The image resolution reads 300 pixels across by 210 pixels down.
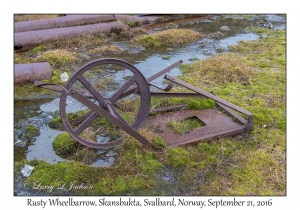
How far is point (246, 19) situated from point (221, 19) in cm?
111

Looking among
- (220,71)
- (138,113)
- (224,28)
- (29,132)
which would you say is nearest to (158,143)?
(138,113)

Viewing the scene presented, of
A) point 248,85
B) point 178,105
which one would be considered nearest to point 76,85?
point 178,105

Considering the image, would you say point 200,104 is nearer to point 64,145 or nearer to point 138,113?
point 138,113

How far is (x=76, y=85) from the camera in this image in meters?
6.73

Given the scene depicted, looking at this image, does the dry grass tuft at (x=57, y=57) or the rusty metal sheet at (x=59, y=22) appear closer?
the dry grass tuft at (x=57, y=57)

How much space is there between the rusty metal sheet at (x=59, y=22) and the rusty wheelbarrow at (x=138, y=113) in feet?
18.6

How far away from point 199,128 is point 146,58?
423 centimetres

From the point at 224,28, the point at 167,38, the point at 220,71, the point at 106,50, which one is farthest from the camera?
the point at 224,28

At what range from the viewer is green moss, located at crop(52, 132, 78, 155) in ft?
14.6

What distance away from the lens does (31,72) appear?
21.8ft

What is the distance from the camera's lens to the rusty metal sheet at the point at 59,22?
31.8ft

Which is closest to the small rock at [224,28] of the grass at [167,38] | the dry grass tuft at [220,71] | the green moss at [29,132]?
the grass at [167,38]

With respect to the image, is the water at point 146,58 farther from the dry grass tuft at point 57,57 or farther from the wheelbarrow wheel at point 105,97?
the wheelbarrow wheel at point 105,97

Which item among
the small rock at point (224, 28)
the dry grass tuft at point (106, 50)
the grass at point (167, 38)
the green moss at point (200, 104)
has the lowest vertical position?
the green moss at point (200, 104)
